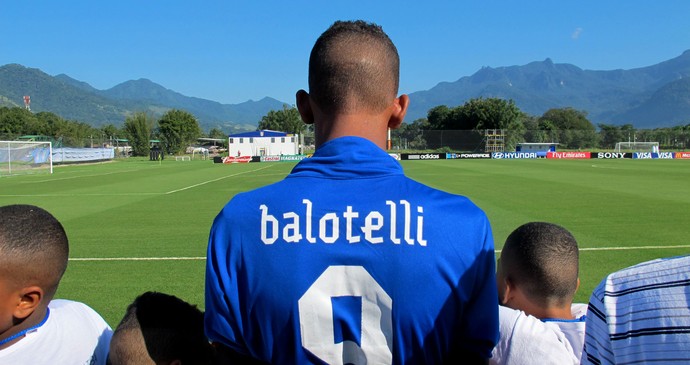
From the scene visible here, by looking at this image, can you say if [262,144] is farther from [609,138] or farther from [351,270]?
[351,270]

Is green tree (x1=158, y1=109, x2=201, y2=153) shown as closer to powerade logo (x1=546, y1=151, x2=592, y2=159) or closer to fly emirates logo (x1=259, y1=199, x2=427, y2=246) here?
powerade logo (x1=546, y1=151, x2=592, y2=159)

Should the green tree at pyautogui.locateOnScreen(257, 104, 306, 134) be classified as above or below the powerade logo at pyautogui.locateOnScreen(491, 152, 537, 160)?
above

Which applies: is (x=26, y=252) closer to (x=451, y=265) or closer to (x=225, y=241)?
(x=225, y=241)

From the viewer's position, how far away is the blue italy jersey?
1.43 m

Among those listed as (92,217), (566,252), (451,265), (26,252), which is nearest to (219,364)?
(451,265)

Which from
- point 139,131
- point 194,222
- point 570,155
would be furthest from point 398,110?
point 139,131

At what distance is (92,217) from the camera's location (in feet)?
40.3

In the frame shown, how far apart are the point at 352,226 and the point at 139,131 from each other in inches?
2947

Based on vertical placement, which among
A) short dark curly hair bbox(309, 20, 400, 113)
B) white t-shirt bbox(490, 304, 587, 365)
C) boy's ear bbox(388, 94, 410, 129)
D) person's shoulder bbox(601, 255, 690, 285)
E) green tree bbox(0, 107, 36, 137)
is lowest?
white t-shirt bbox(490, 304, 587, 365)

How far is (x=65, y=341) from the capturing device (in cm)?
215

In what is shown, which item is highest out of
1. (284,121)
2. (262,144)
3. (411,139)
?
(284,121)

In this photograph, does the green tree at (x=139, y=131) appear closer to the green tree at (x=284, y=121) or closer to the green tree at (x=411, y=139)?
the green tree at (x=411, y=139)

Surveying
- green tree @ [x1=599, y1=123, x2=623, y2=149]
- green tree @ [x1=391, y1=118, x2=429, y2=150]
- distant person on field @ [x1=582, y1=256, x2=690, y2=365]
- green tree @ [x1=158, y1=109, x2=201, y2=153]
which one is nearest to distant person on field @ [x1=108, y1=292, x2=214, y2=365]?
distant person on field @ [x1=582, y1=256, x2=690, y2=365]

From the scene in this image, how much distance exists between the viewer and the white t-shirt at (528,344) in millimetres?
2086
